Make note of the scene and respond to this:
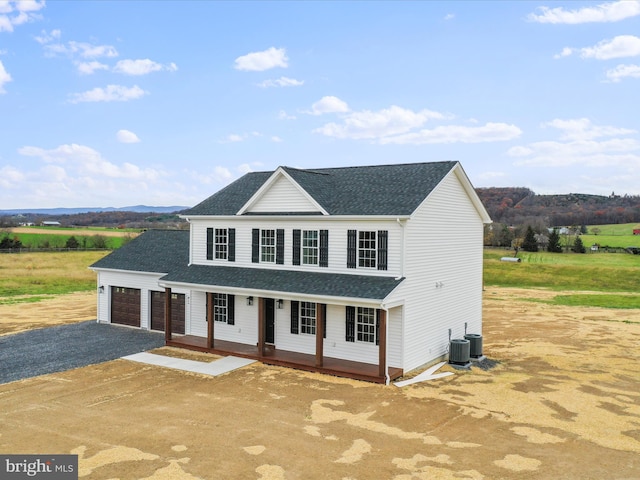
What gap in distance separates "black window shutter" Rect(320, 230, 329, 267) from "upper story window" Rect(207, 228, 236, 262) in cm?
437

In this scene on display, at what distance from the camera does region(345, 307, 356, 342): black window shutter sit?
17234mm

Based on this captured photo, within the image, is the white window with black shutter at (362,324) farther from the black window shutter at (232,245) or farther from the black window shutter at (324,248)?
the black window shutter at (232,245)

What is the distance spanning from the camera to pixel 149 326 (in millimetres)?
23766

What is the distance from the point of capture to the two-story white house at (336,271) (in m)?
16.6

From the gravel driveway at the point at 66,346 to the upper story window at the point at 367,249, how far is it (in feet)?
30.4

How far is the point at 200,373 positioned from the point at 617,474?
11937 mm

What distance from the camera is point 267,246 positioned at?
1980 centimetres

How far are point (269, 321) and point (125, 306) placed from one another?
9.38 m

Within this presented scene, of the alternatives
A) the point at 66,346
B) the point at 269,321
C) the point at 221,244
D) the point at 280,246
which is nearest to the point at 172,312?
the point at 221,244

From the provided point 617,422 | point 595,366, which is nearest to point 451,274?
point 595,366

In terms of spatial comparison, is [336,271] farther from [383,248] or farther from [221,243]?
[221,243]

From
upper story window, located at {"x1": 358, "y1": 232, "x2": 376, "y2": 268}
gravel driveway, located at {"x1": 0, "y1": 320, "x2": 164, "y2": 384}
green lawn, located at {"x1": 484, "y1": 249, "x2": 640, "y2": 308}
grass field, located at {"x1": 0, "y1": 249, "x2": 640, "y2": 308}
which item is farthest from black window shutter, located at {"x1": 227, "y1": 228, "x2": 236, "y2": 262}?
green lawn, located at {"x1": 484, "y1": 249, "x2": 640, "y2": 308}

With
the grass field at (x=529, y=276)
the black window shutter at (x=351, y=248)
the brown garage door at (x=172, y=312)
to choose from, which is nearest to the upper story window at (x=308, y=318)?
the black window shutter at (x=351, y=248)

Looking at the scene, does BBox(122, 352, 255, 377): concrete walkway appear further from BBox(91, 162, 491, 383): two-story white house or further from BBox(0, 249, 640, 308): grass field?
BBox(0, 249, 640, 308): grass field
